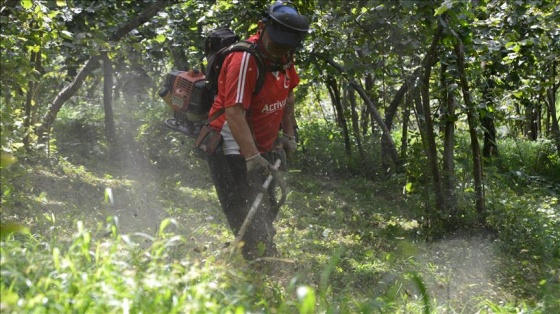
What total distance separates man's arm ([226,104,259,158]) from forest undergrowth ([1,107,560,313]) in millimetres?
690

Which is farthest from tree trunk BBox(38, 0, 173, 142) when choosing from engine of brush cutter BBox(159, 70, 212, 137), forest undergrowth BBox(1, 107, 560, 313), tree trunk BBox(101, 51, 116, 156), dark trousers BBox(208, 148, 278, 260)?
dark trousers BBox(208, 148, 278, 260)

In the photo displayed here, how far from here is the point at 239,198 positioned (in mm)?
5773

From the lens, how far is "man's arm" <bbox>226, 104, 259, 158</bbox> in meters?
5.25

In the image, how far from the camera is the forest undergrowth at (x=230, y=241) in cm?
318

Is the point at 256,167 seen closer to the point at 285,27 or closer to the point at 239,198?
the point at 239,198

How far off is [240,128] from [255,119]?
1.34 ft

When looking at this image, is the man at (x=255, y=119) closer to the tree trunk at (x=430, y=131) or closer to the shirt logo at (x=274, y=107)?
the shirt logo at (x=274, y=107)

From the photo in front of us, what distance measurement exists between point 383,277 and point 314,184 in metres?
5.42

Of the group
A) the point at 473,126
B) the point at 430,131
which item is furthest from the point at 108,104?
the point at 473,126

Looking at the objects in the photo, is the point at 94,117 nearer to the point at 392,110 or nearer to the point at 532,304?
the point at 392,110

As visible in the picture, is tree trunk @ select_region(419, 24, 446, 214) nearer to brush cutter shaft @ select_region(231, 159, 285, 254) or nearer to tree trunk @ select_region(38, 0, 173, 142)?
brush cutter shaft @ select_region(231, 159, 285, 254)

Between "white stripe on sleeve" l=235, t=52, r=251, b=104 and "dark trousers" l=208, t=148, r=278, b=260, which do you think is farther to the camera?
"dark trousers" l=208, t=148, r=278, b=260

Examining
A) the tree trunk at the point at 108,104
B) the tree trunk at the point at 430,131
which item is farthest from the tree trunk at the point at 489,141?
the tree trunk at the point at 108,104

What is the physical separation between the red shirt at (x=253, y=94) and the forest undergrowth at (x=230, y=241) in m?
0.49
